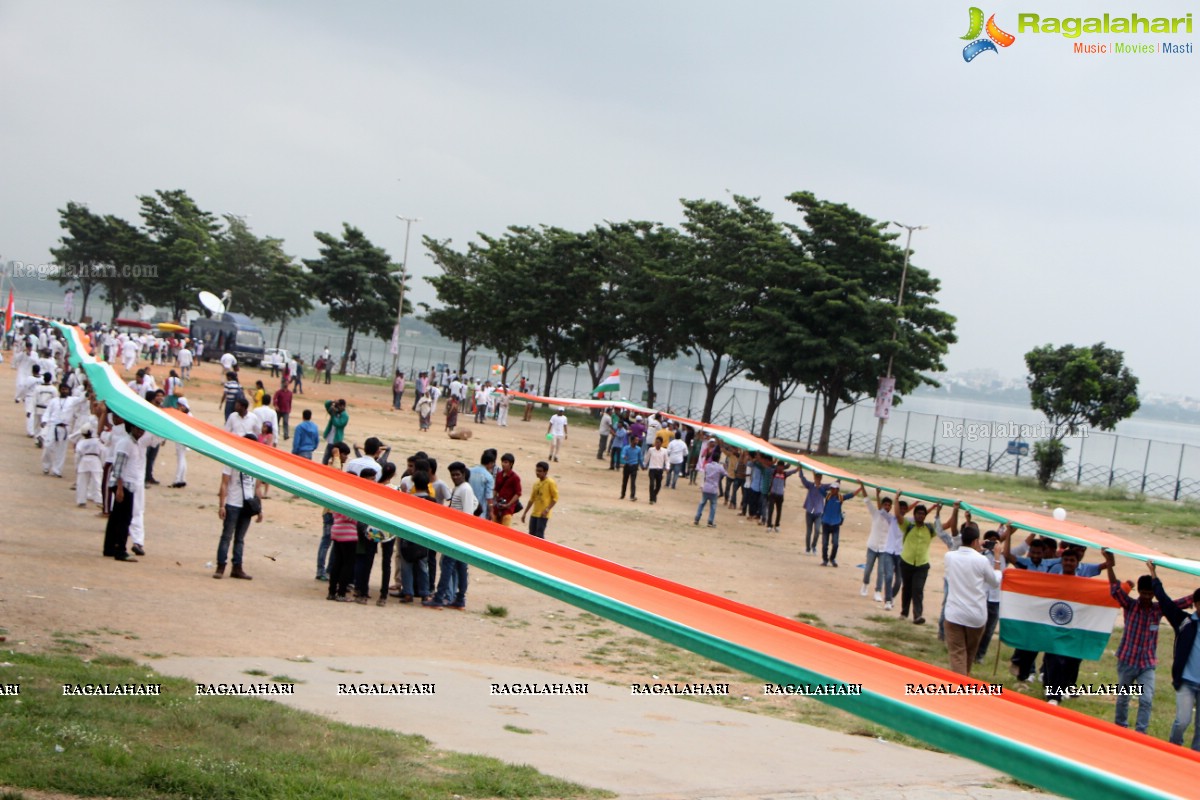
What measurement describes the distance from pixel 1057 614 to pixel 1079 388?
30.0 metres

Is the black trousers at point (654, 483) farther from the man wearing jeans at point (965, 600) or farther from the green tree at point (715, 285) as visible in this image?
the green tree at point (715, 285)

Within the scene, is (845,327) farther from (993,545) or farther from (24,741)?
(24,741)

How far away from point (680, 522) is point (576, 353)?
3315 centimetres

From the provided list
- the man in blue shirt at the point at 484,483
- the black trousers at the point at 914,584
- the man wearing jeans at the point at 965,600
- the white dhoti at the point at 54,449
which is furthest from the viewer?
the white dhoti at the point at 54,449

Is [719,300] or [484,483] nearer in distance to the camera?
[484,483]

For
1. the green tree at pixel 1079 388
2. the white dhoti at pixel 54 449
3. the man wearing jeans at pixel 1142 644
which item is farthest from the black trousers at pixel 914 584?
the green tree at pixel 1079 388

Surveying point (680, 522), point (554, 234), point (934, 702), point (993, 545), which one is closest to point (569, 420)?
point (554, 234)

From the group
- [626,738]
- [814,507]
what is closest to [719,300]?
[814,507]

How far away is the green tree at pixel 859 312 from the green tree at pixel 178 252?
46.5 m

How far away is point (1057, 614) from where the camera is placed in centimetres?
1067

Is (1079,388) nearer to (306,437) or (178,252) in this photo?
(306,437)

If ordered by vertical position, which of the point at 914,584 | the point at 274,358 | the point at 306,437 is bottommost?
the point at 914,584

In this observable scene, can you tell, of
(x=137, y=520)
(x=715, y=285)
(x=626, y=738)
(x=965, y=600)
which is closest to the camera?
(x=626, y=738)

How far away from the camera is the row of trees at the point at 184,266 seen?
68.1 meters
